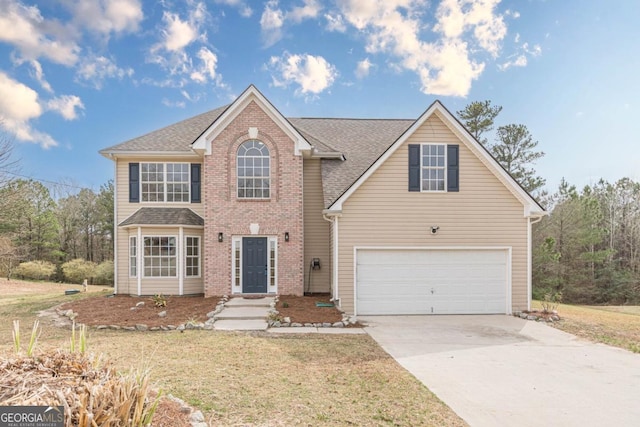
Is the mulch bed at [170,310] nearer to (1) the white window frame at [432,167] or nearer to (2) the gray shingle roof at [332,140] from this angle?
(2) the gray shingle roof at [332,140]

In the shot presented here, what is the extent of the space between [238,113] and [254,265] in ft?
18.8

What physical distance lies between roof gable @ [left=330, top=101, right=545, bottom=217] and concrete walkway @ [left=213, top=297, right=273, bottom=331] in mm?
3839

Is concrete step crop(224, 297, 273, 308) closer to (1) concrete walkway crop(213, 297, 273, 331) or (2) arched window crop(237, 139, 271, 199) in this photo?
(1) concrete walkway crop(213, 297, 273, 331)

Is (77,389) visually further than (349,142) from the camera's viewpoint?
No

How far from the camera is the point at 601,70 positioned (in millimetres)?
15711

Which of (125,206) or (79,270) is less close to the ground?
(125,206)

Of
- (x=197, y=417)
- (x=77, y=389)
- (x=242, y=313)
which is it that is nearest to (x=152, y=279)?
(x=242, y=313)

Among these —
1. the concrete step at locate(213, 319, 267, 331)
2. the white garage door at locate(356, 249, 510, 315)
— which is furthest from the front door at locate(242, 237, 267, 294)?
the white garage door at locate(356, 249, 510, 315)

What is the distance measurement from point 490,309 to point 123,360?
10.5 meters

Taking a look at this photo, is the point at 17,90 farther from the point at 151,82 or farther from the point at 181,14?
the point at 181,14

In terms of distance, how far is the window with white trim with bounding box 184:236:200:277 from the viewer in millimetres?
14830

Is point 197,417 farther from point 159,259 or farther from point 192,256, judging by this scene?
point 159,259

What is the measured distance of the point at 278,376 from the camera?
6.03 metres

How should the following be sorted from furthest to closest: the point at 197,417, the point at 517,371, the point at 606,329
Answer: the point at 606,329 → the point at 517,371 → the point at 197,417
